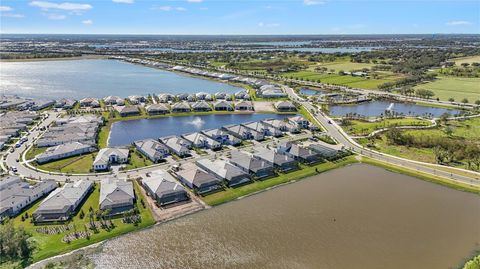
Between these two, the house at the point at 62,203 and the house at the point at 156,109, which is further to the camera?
the house at the point at 156,109

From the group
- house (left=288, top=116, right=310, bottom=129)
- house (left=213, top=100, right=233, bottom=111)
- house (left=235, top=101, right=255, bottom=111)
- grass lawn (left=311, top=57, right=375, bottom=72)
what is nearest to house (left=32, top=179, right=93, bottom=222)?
house (left=288, top=116, right=310, bottom=129)

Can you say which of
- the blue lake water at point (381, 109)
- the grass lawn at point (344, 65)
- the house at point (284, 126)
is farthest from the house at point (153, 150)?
the grass lawn at point (344, 65)

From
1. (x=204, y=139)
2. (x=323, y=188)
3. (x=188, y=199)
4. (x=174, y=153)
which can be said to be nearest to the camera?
(x=188, y=199)

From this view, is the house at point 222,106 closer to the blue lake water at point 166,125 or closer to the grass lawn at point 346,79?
the blue lake water at point 166,125

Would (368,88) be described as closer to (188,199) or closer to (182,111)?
(182,111)

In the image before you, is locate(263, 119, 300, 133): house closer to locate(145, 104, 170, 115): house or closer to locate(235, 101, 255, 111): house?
locate(235, 101, 255, 111): house

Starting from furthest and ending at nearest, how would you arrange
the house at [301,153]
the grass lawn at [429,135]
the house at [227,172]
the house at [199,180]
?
the grass lawn at [429,135] < the house at [301,153] < the house at [227,172] < the house at [199,180]

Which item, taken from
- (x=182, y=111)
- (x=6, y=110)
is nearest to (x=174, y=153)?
(x=182, y=111)
